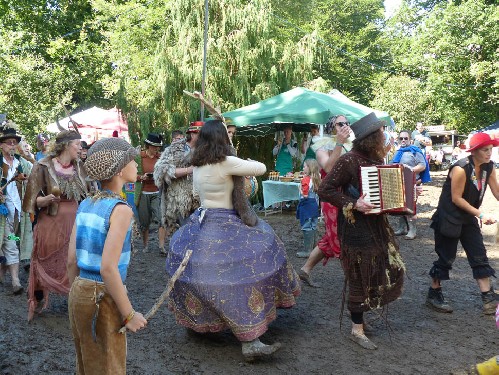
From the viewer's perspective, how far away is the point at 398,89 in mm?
29141

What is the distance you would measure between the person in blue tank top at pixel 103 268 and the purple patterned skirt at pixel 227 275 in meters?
1.47

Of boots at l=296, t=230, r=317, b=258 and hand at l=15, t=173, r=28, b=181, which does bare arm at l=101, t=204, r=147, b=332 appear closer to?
hand at l=15, t=173, r=28, b=181

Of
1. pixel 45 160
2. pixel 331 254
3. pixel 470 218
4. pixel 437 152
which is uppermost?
pixel 45 160

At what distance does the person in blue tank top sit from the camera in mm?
2492

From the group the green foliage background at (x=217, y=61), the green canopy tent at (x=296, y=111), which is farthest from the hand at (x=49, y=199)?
the green canopy tent at (x=296, y=111)

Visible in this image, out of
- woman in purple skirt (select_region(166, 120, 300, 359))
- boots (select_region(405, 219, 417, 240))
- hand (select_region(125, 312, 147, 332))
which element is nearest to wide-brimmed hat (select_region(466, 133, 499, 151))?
woman in purple skirt (select_region(166, 120, 300, 359))

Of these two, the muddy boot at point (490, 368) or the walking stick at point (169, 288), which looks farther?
the muddy boot at point (490, 368)

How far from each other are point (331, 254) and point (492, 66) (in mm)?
19115

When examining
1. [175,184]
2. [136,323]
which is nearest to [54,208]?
[175,184]

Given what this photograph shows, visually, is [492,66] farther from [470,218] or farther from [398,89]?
[470,218]

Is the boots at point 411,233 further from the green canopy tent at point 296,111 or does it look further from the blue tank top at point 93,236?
the blue tank top at point 93,236

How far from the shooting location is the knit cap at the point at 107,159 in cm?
267

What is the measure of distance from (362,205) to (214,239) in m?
1.19

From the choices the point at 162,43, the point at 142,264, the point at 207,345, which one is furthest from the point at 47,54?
the point at 207,345
